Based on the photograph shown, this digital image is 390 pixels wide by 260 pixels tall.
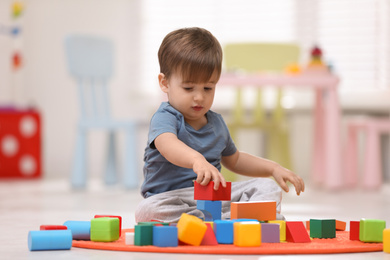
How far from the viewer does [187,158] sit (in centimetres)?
119

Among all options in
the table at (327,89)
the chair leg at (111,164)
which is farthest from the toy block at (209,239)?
the chair leg at (111,164)

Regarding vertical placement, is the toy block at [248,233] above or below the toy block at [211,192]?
below

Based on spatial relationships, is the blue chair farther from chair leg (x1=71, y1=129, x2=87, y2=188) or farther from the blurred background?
the blurred background

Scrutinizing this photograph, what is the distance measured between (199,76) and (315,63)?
163 centimetres

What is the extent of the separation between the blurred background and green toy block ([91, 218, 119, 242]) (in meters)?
2.69

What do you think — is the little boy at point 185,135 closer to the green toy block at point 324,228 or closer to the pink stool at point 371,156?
the green toy block at point 324,228

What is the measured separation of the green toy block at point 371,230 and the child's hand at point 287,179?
184mm

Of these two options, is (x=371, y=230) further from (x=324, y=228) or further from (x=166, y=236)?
(x=166, y=236)

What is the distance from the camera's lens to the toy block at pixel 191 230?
Answer: 1035mm

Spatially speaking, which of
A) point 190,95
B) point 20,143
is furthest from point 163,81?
point 20,143

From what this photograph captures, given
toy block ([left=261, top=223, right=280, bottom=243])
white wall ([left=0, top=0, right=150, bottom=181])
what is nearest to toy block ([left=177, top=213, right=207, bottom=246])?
toy block ([left=261, top=223, right=280, bottom=243])

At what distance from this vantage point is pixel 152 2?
403cm

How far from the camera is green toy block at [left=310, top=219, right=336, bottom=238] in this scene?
1.19 m

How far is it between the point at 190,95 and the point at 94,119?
173 cm
